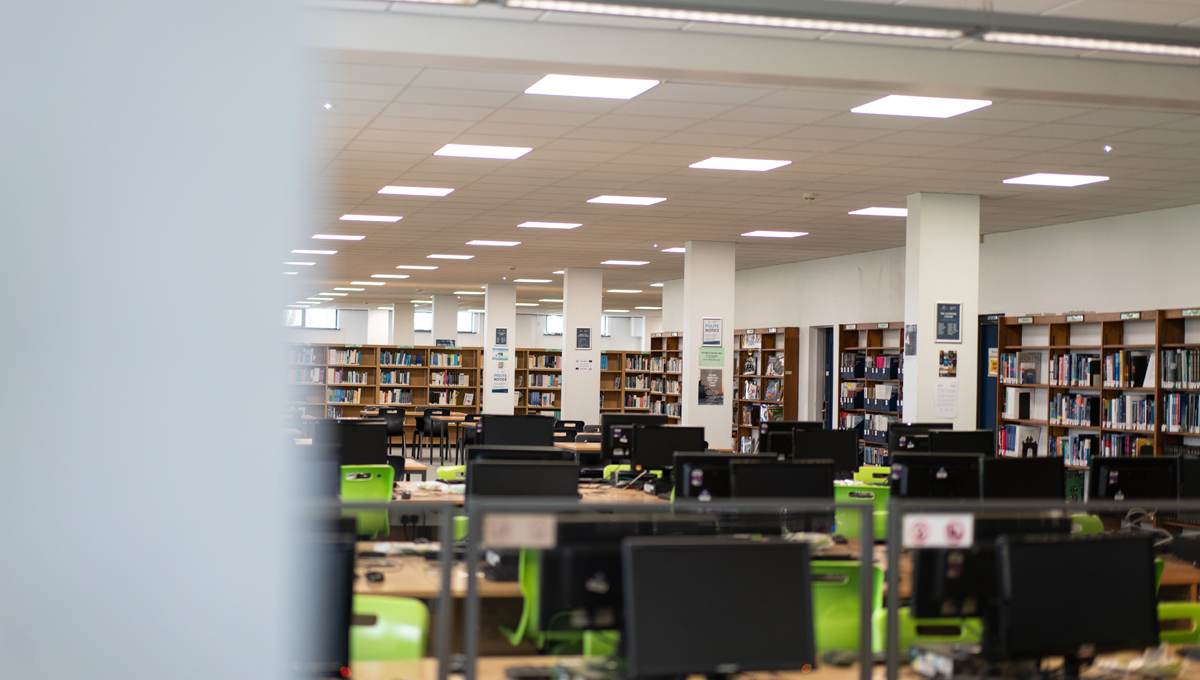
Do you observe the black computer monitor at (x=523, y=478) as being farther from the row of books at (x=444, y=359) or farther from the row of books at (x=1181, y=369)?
the row of books at (x=444, y=359)

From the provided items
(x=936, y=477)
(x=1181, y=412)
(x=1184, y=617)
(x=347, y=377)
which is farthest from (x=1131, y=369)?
(x=347, y=377)

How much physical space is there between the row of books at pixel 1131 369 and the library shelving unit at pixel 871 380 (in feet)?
9.64

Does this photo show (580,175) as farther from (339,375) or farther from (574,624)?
(339,375)

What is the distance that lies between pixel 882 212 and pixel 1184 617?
22.6 feet

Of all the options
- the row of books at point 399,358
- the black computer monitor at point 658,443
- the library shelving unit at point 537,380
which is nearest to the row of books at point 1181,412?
the black computer monitor at point 658,443

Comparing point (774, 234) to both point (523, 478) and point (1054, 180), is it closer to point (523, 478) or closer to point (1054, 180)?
point (1054, 180)

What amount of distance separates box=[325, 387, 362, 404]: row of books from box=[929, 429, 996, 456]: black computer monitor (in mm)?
14134

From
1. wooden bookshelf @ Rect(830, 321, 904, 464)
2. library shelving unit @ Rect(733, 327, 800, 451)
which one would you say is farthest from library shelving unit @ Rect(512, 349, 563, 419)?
wooden bookshelf @ Rect(830, 321, 904, 464)

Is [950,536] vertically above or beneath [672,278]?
beneath

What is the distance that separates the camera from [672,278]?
17781 mm

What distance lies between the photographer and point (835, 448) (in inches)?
276

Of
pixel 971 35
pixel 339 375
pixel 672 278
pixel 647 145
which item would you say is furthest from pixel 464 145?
pixel 339 375

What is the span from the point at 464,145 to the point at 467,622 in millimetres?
5144

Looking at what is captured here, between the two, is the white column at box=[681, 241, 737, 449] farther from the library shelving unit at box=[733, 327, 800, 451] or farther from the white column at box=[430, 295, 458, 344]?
the white column at box=[430, 295, 458, 344]
